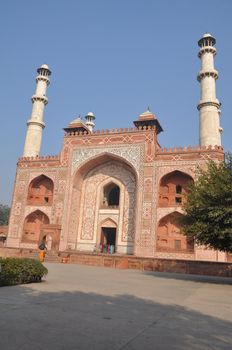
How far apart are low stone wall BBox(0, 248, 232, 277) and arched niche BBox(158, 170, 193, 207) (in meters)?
6.71

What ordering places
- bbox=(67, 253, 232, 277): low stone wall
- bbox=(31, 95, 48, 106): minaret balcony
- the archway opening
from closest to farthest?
bbox=(67, 253, 232, 277): low stone wall → the archway opening → bbox=(31, 95, 48, 106): minaret balcony

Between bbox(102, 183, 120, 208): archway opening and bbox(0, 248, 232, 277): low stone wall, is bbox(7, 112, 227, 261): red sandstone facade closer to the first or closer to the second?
bbox(102, 183, 120, 208): archway opening

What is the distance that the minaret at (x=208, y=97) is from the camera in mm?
22969

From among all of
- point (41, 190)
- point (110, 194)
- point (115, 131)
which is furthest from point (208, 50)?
point (41, 190)

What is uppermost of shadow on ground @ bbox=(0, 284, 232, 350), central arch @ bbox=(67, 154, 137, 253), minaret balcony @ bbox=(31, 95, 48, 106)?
minaret balcony @ bbox=(31, 95, 48, 106)

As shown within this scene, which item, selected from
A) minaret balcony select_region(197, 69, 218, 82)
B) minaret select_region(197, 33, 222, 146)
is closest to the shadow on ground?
minaret select_region(197, 33, 222, 146)

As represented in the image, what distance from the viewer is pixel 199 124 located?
78.3 feet

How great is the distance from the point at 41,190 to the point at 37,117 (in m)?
6.73

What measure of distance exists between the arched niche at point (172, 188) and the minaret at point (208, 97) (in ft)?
10.0

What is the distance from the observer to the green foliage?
7156mm

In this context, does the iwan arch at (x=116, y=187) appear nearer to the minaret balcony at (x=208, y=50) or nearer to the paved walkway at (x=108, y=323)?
the minaret balcony at (x=208, y=50)

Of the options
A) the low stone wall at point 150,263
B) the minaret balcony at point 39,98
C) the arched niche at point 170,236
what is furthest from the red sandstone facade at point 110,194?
the minaret balcony at point 39,98

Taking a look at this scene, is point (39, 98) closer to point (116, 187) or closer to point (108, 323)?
point (116, 187)

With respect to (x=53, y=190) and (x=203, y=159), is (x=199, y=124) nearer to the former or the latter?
(x=203, y=159)
